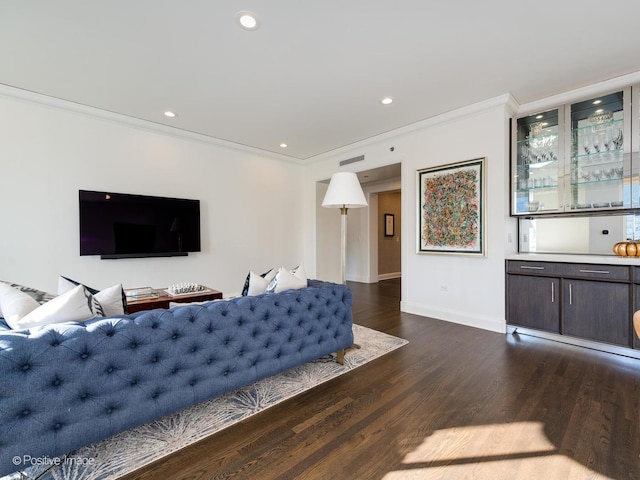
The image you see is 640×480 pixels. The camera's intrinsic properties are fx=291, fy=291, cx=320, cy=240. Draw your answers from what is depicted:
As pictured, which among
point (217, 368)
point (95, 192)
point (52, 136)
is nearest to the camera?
point (217, 368)

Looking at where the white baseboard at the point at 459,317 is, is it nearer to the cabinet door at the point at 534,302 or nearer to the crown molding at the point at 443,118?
the cabinet door at the point at 534,302

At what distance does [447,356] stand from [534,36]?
2.92 metres

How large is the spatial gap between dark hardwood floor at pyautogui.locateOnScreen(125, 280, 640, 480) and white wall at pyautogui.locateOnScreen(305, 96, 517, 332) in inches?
Result: 41.6

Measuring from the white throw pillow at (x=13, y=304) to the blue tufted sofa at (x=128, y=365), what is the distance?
0.34 ft

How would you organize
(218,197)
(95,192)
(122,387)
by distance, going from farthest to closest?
1. (218,197)
2. (95,192)
3. (122,387)

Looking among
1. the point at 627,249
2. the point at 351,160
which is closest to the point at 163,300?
the point at 351,160

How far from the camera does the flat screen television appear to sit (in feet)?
12.4

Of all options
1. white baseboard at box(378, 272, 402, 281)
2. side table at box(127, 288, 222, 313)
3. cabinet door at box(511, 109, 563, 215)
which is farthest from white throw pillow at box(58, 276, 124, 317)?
white baseboard at box(378, 272, 402, 281)

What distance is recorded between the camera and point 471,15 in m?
2.20

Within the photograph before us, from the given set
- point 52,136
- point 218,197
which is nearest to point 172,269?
point 218,197

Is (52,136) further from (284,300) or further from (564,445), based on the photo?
(564,445)

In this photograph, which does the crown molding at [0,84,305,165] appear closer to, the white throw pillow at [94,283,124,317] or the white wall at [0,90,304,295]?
the white wall at [0,90,304,295]

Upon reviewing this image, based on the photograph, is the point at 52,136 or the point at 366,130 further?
the point at 366,130

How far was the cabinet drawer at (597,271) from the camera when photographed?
273 cm
